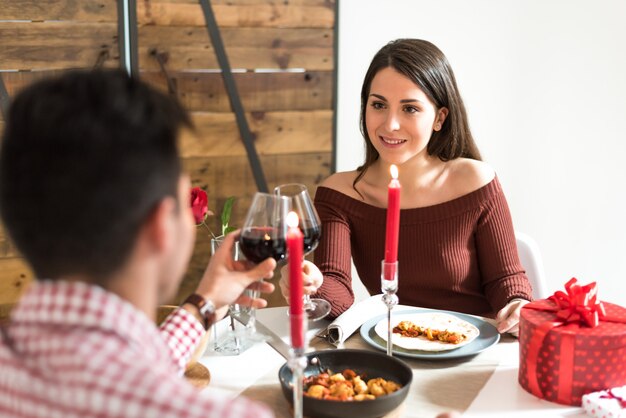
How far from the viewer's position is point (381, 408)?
50.9 inches

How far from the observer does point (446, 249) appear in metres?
2.27

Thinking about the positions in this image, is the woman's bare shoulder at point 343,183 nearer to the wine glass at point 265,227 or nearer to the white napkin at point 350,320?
the white napkin at point 350,320

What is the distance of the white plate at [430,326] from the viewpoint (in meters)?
1.63

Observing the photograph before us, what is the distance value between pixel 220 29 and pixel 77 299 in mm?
2718

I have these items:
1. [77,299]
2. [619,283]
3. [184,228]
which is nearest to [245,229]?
[184,228]

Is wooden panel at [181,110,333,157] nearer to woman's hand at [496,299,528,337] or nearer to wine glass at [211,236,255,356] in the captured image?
wine glass at [211,236,255,356]

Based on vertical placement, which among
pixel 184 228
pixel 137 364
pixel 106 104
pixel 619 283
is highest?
pixel 106 104

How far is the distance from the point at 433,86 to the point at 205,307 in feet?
3.92

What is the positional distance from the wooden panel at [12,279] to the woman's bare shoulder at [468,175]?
1.87 metres

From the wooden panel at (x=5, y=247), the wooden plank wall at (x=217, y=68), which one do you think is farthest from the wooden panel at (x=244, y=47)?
the wooden panel at (x=5, y=247)

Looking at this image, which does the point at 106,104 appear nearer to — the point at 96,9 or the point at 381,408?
the point at 381,408

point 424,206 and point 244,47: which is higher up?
point 244,47

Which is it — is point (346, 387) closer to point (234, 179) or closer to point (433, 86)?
point (433, 86)

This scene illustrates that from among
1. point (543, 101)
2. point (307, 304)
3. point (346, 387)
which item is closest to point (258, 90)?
point (543, 101)
